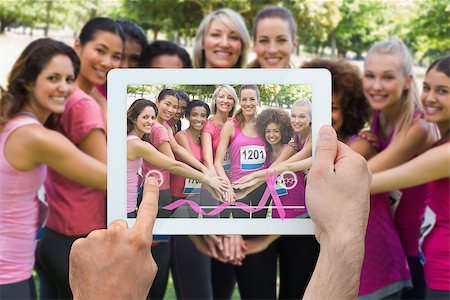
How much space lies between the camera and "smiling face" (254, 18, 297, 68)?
2441 millimetres

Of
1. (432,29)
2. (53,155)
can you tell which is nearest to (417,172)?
(53,155)

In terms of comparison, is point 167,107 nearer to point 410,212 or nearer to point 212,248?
point 212,248

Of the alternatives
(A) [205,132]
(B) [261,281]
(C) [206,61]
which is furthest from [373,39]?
(A) [205,132]

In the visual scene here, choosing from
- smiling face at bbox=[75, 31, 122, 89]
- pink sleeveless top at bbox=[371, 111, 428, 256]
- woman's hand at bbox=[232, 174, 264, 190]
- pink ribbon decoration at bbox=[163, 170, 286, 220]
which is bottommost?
pink sleeveless top at bbox=[371, 111, 428, 256]

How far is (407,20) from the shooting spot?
13.8ft

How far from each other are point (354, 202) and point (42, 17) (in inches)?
145

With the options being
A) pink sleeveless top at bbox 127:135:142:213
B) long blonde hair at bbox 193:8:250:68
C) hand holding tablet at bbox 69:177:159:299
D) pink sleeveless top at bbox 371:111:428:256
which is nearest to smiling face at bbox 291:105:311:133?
pink sleeveless top at bbox 127:135:142:213

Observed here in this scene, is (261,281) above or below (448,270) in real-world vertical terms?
below

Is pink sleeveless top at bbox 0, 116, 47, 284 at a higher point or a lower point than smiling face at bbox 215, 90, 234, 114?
lower

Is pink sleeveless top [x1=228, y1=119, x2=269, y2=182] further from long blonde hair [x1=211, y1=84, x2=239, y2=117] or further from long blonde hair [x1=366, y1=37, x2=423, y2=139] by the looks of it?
long blonde hair [x1=366, y1=37, x2=423, y2=139]

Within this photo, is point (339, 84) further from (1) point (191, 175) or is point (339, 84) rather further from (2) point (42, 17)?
(2) point (42, 17)

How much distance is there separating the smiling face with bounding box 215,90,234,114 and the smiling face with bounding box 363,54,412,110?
1.23m

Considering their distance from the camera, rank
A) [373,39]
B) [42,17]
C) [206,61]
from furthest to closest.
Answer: [373,39], [42,17], [206,61]

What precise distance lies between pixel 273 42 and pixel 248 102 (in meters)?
1.31
